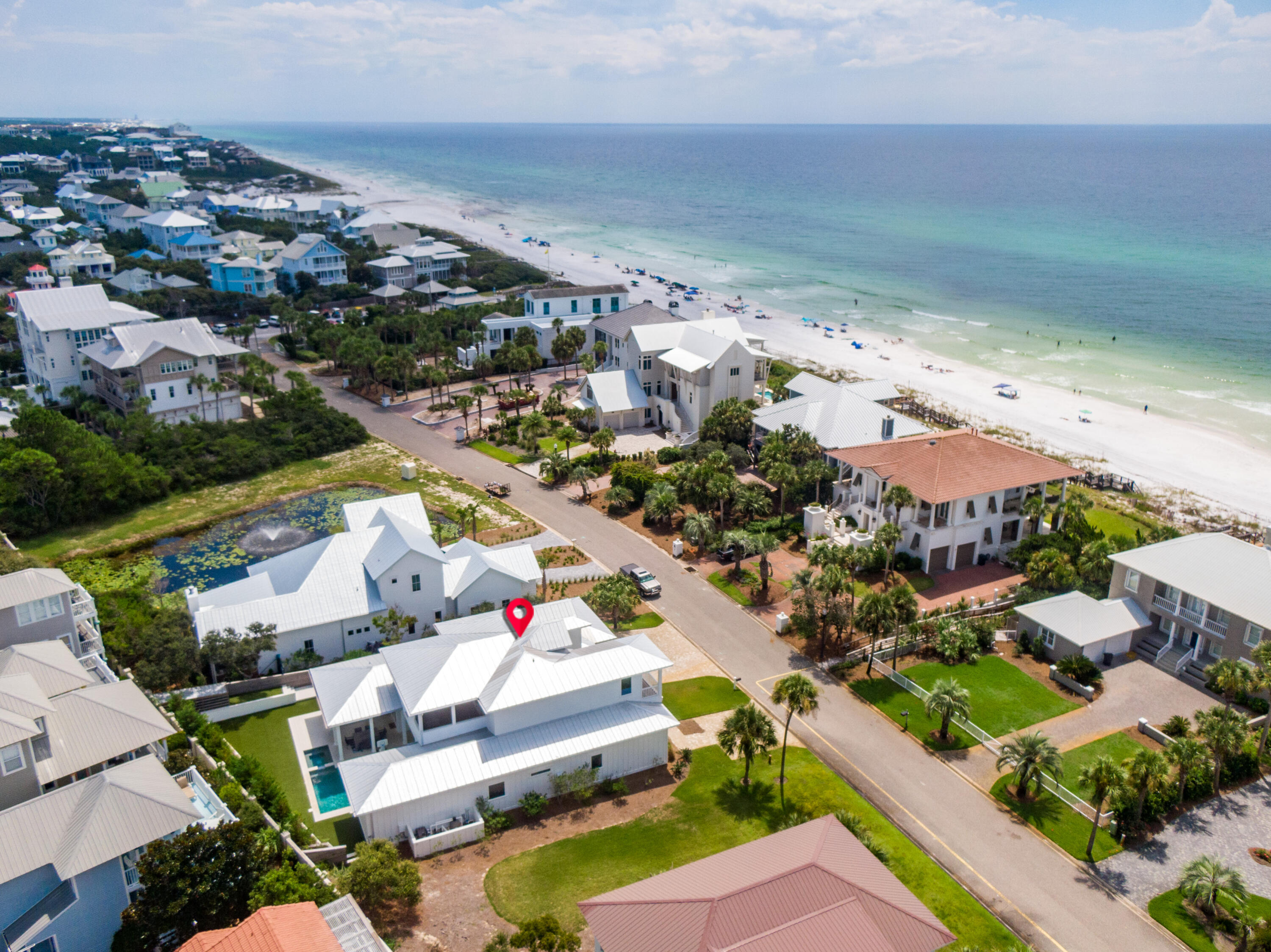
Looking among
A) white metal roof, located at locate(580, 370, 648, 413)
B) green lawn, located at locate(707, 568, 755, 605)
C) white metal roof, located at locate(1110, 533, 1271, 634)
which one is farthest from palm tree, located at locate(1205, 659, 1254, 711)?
white metal roof, located at locate(580, 370, 648, 413)

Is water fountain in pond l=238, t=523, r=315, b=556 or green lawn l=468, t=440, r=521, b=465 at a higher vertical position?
green lawn l=468, t=440, r=521, b=465

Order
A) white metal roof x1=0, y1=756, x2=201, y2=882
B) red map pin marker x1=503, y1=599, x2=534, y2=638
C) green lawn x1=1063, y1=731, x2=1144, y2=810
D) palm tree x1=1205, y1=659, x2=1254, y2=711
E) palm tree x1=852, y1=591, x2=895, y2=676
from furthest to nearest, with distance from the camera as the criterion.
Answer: palm tree x1=852, y1=591, x2=895, y2=676
red map pin marker x1=503, y1=599, x2=534, y2=638
green lawn x1=1063, y1=731, x2=1144, y2=810
palm tree x1=1205, y1=659, x2=1254, y2=711
white metal roof x1=0, y1=756, x2=201, y2=882

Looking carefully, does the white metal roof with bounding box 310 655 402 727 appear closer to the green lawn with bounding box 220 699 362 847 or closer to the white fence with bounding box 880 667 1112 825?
the green lawn with bounding box 220 699 362 847

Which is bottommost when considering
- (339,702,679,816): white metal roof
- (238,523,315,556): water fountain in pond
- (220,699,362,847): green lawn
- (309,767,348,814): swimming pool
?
(309,767,348,814): swimming pool

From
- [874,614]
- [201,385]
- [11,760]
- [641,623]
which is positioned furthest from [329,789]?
[201,385]

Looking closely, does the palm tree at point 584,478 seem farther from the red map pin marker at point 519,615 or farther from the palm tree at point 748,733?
the palm tree at point 748,733

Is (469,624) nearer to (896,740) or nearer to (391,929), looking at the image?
(391,929)

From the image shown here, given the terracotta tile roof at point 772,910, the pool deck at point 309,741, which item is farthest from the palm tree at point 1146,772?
the pool deck at point 309,741
